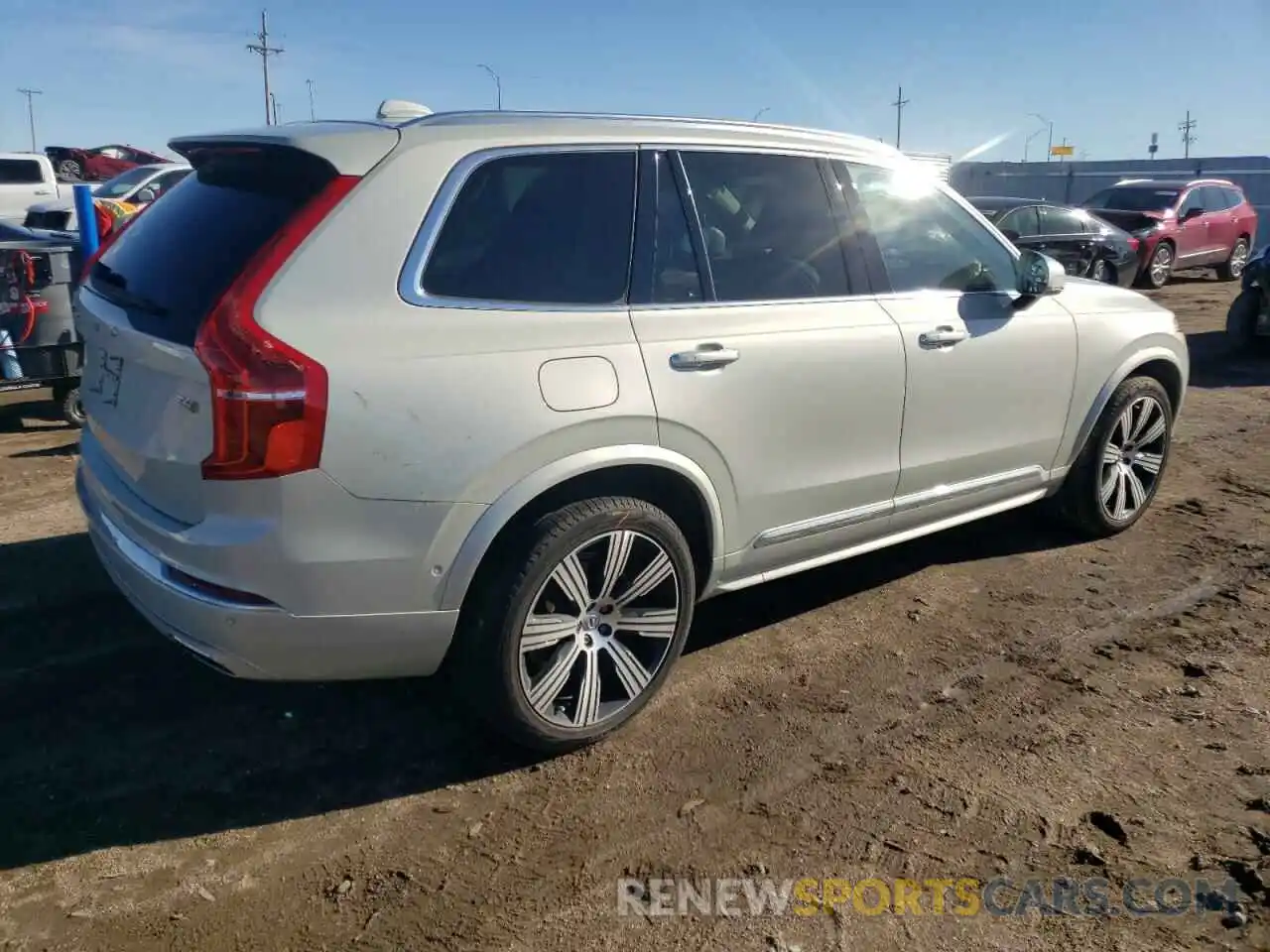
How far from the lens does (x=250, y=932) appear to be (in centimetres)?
254

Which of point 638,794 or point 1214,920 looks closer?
point 1214,920

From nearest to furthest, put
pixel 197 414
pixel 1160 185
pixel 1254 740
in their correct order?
pixel 197 414
pixel 1254 740
pixel 1160 185

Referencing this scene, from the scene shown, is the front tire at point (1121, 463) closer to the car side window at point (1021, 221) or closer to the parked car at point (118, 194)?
the car side window at point (1021, 221)

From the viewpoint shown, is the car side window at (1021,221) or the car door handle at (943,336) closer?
the car door handle at (943,336)

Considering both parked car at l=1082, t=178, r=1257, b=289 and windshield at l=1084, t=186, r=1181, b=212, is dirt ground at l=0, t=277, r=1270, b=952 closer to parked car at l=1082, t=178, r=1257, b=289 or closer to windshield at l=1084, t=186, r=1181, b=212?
parked car at l=1082, t=178, r=1257, b=289

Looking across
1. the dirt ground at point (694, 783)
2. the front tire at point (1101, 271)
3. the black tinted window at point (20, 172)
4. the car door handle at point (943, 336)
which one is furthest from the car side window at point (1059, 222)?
the black tinted window at point (20, 172)

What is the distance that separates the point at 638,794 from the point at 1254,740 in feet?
6.71

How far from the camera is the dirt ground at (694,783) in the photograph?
2613 mm

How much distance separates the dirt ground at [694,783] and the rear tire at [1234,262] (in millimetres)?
15880

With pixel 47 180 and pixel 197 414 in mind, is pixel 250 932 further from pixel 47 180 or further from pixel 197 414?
pixel 47 180

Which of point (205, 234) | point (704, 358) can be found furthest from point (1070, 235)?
point (205, 234)

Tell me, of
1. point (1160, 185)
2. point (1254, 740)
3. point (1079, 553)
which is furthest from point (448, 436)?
point (1160, 185)

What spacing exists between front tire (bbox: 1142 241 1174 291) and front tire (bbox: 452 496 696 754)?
602 inches

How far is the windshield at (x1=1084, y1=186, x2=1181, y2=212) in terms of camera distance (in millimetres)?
16656
